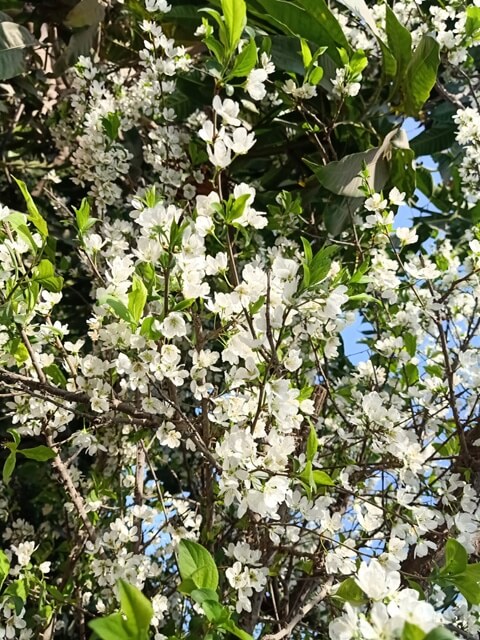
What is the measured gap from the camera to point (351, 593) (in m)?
0.77

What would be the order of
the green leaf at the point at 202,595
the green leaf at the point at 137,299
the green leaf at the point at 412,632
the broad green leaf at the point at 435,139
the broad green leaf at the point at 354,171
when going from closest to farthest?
the green leaf at the point at 412,632
the green leaf at the point at 202,595
the green leaf at the point at 137,299
the broad green leaf at the point at 354,171
the broad green leaf at the point at 435,139

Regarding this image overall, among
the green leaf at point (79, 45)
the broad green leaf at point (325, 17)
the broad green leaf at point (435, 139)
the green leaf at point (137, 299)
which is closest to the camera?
the green leaf at point (137, 299)

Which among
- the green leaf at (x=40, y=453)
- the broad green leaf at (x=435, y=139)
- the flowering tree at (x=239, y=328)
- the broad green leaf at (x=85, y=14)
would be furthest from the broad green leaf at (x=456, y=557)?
the broad green leaf at (x=85, y=14)

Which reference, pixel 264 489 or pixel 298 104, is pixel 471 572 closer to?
pixel 264 489

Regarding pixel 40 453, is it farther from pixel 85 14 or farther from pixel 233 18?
pixel 85 14

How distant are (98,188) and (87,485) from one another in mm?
634

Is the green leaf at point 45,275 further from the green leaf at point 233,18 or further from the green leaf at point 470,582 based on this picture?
the green leaf at point 470,582

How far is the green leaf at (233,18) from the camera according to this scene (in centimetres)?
88

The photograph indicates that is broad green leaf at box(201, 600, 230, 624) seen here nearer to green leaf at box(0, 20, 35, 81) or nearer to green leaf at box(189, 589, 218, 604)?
green leaf at box(189, 589, 218, 604)

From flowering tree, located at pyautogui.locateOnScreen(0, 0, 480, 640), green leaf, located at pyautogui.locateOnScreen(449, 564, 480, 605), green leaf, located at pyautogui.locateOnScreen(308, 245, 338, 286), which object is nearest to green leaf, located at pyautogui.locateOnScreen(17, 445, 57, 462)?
flowering tree, located at pyautogui.locateOnScreen(0, 0, 480, 640)

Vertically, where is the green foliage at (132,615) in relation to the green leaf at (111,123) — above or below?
below

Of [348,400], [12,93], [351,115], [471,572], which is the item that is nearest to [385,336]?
[348,400]

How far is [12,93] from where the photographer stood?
1.78 metres

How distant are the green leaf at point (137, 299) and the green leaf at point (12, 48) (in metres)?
0.85
